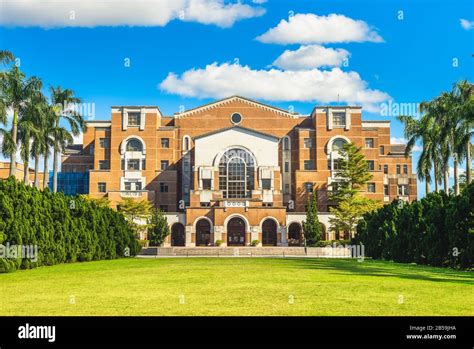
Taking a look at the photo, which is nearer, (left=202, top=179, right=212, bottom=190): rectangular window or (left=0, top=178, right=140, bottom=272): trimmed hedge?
(left=0, top=178, right=140, bottom=272): trimmed hedge

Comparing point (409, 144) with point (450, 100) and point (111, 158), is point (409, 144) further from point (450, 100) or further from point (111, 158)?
point (111, 158)

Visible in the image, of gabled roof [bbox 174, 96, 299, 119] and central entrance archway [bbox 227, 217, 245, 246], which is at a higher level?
gabled roof [bbox 174, 96, 299, 119]

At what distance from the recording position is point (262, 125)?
259 feet

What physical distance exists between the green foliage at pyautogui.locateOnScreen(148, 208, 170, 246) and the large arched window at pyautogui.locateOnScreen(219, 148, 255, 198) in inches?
417

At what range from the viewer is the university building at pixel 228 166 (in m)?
67.6

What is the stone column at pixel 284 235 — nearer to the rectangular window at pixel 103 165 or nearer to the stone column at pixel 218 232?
the stone column at pixel 218 232

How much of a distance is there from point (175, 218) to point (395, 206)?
34205 millimetres

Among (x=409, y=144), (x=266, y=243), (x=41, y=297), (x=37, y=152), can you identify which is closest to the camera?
(x=41, y=297)

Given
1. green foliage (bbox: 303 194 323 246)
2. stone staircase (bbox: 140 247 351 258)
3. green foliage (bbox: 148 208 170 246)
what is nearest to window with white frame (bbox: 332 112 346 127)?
green foliage (bbox: 303 194 323 246)

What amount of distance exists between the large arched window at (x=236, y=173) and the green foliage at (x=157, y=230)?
10.6 meters

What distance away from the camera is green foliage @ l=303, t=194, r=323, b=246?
210 ft

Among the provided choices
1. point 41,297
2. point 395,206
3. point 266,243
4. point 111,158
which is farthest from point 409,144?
point 41,297

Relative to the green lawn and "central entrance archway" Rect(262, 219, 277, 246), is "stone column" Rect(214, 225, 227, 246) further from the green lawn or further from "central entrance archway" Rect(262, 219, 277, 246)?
the green lawn
